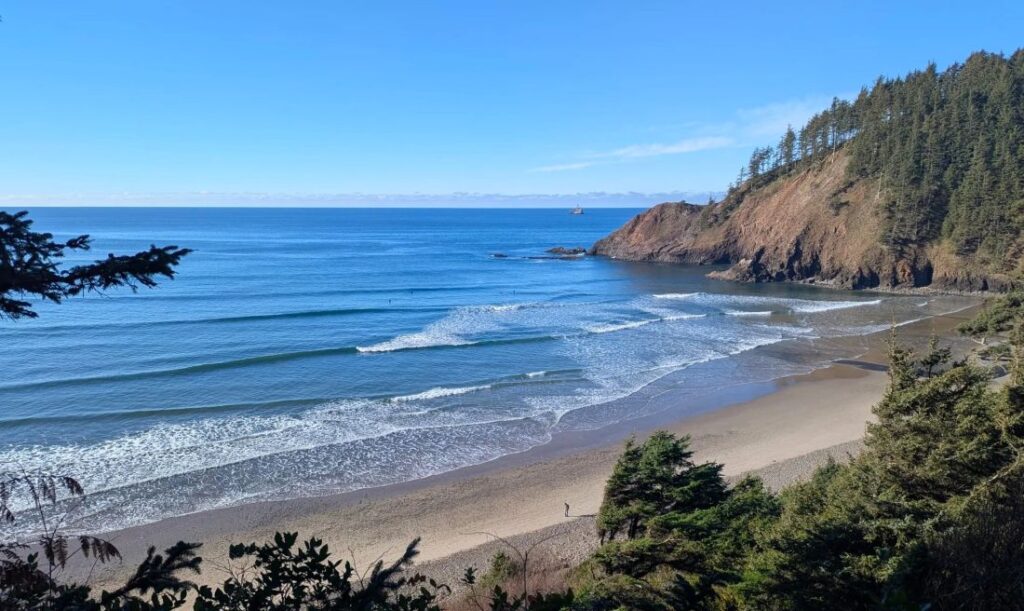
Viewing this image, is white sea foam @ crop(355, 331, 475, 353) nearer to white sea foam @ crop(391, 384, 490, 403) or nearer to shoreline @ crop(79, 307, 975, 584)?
white sea foam @ crop(391, 384, 490, 403)

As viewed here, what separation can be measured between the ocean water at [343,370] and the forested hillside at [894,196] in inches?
233

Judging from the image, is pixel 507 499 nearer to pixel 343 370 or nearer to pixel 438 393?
pixel 438 393

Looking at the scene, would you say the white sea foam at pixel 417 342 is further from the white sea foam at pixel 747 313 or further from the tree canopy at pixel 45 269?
the tree canopy at pixel 45 269

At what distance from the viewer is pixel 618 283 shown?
6506 centimetres

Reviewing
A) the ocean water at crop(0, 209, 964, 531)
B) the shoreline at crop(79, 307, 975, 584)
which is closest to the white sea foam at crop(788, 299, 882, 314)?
the ocean water at crop(0, 209, 964, 531)

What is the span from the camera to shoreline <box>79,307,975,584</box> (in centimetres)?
1576

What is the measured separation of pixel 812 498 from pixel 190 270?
2495 inches

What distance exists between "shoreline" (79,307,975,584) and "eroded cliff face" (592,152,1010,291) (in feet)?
112

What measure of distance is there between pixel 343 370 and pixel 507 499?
48.9 ft

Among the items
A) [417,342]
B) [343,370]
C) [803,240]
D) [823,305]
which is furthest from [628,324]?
[803,240]

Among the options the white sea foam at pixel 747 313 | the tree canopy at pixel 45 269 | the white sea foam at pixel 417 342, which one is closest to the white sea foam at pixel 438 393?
the white sea foam at pixel 417 342

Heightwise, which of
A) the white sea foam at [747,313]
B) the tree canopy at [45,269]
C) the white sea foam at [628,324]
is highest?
the tree canopy at [45,269]

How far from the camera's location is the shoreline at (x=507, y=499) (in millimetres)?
15758

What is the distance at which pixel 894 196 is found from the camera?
192 ft
